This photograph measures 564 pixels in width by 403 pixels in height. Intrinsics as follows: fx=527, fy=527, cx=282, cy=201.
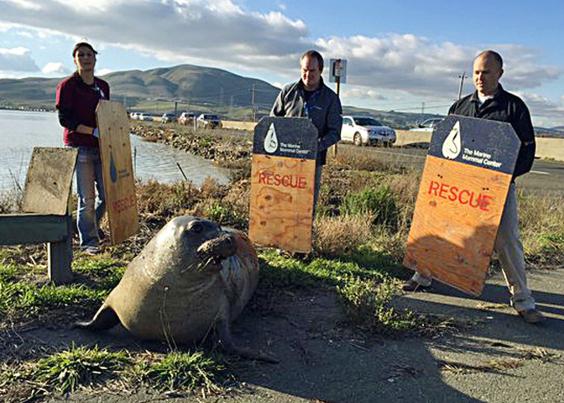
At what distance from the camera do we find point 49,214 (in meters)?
4.99

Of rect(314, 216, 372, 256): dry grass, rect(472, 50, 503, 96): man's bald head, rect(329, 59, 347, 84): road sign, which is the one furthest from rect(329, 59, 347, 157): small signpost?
rect(472, 50, 503, 96): man's bald head

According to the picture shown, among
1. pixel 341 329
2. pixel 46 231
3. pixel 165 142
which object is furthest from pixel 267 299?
pixel 165 142

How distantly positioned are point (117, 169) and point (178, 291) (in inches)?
115

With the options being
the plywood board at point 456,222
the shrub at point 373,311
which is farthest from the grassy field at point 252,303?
the plywood board at point 456,222

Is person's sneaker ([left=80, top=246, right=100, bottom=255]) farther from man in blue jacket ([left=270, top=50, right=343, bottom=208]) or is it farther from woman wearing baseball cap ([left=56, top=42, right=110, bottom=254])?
man in blue jacket ([left=270, top=50, right=343, bottom=208])

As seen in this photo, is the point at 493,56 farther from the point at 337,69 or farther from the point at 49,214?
the point at 337,69

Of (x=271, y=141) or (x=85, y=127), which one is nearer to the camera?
(x=85, y=127)

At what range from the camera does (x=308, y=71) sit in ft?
18.7

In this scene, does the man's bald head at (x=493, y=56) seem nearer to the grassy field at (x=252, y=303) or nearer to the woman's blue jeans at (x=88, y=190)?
the grassy field at (x=252, y=303)

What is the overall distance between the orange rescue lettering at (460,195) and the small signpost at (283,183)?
4.47 feet

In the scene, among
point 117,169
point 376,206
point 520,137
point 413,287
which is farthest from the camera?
point 376,206

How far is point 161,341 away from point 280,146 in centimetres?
287

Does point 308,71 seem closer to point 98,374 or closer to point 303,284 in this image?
point 303,284

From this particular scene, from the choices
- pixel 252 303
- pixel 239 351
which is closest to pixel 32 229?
pixel 252 303
